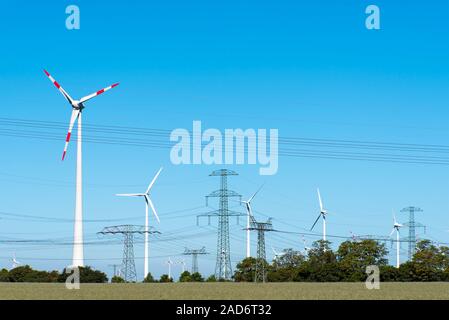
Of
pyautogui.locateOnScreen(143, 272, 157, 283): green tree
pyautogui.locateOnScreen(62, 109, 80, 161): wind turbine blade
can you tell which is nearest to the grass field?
pyautogui.locateOnScreen(62, 109, 80, 161): wind turbine blade

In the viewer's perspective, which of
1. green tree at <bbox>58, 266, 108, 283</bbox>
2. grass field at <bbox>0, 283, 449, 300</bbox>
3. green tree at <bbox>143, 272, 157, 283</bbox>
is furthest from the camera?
green tree at <bbox>143, 272, 157, 283</bbox>

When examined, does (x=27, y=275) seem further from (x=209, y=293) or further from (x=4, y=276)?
(x=209, y=293)

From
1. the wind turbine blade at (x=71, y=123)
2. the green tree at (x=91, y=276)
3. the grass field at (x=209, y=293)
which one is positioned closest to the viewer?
the grass field at (x=209, y=293)

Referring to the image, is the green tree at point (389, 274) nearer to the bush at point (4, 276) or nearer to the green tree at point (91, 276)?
the green tree at point (91, 276)

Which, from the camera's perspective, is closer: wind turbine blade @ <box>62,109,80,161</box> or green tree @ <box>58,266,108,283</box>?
wind turbine blade @ <box>62,109,80,161</box>

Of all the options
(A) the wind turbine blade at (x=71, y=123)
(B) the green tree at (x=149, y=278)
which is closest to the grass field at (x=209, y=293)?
(A) the wind turbine blade at (x=71, y=123)

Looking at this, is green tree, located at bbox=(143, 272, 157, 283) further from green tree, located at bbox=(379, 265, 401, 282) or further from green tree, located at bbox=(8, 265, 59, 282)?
green tree, located at bbox=(379, 265, 401, 282)

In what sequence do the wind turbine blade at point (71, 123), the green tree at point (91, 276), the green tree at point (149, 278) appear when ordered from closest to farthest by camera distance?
the wind turbine blade at point (71, 123)
the green tree at point (91, 276)
the green tree at point (149, 278)

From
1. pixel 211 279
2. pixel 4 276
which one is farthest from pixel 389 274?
pixel 4 276

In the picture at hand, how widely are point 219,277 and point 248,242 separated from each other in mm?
20915

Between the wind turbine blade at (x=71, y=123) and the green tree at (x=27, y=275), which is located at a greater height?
the wind turbine blade at (x=71, y=123)

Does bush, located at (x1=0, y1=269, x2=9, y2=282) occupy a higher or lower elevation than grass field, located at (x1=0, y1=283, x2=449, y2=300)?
lower
